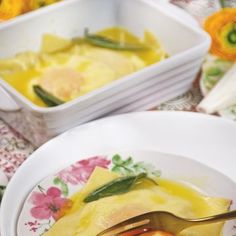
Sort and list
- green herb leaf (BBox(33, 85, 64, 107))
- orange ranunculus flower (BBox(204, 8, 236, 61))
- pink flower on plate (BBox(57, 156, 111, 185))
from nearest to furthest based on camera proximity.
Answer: pink flower on plate (BBox(57, 156, 111, 185)) → green herb leaf (BBox(33, 85, 64, 107)) → orange ranunculus flower (BBox(204, 8, 236, 61))

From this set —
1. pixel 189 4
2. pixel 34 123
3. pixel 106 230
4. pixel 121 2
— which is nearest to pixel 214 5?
pixel 189 4

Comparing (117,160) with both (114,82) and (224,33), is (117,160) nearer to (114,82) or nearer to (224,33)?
(114,82)

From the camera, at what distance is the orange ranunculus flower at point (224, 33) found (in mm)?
1078

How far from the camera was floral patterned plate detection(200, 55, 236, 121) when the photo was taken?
1021mm

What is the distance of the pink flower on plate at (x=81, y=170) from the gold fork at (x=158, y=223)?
0.13 metres

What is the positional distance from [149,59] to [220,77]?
139 millimetres

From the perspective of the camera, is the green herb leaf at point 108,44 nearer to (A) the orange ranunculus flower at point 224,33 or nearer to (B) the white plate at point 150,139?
(A) the orange ranunculus flower at point 224,33

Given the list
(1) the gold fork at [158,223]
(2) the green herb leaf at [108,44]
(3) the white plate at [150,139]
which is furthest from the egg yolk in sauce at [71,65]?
(1) the gold fork at [158,223]

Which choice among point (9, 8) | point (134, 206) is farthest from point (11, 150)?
point (9, 8)

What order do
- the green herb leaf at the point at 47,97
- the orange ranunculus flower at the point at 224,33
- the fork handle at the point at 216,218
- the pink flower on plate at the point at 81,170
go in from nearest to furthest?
the fork handle at the point at 216,218 < the pink flower on plate at the point at 81,170 < the green herb leaf at the point at 47,97 < the orange ranunculus flower at the point at 224,33

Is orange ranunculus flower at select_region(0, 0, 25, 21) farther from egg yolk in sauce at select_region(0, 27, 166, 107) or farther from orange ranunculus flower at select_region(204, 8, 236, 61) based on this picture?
orange ranunculus flower at select_region(204, 8, 236, 61)

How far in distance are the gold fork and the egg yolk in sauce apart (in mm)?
310

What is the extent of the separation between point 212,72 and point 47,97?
0.29 m

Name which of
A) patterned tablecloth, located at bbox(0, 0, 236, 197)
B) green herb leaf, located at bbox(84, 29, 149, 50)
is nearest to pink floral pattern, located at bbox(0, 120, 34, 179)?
patterned tablecloth, located at bbox(0, 0, 236, 197)
